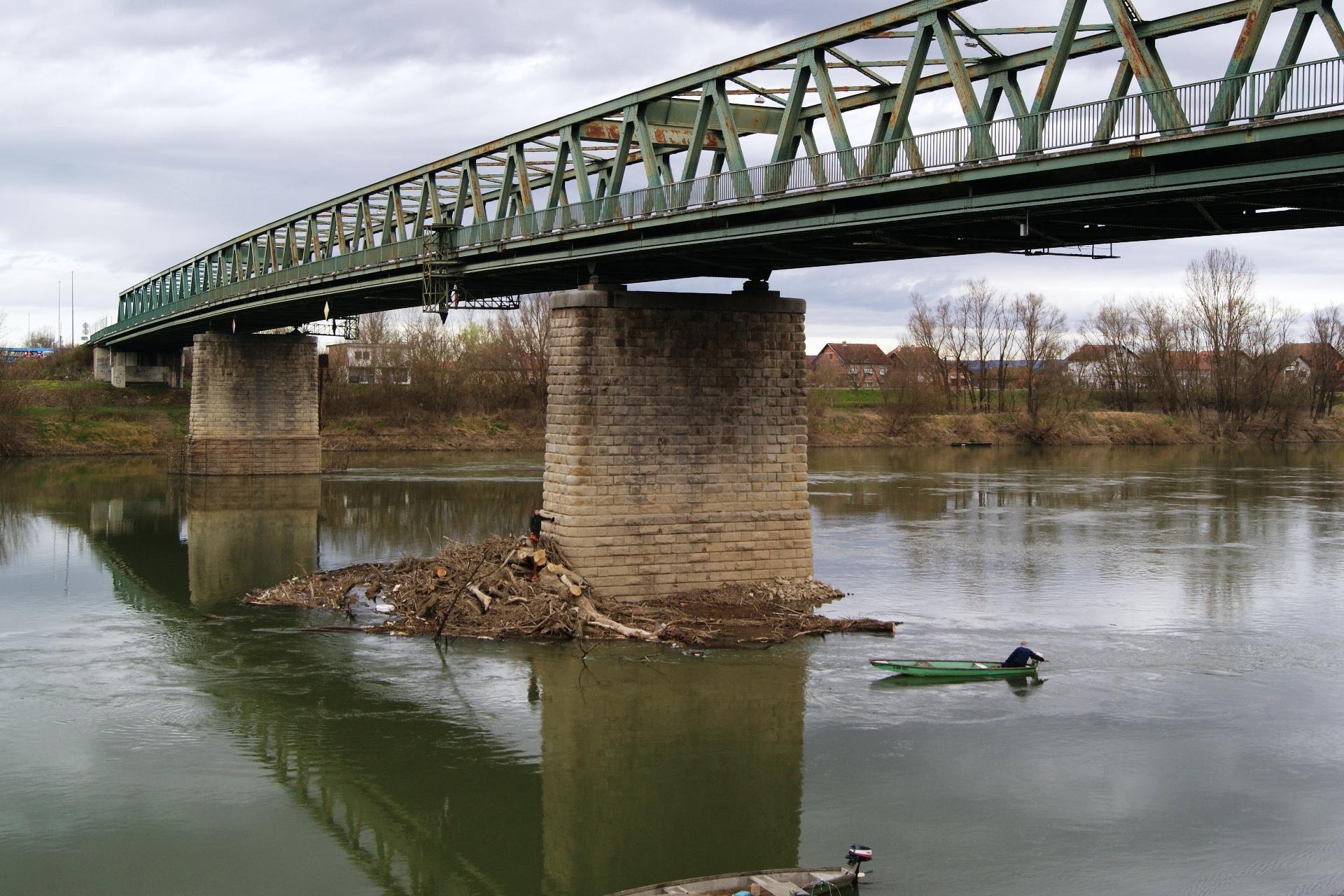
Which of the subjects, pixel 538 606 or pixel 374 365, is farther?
pixel 374 365

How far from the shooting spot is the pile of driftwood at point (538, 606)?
2200 centimetres

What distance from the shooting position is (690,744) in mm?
16578

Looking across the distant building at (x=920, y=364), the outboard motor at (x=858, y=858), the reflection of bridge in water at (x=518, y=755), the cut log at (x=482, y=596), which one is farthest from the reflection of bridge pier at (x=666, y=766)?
the distant building at (x=920, y=364)

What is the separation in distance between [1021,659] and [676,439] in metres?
8.21

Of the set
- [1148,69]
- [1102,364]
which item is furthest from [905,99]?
[1102,364]

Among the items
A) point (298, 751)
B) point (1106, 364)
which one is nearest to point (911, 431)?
point (1106, 364)

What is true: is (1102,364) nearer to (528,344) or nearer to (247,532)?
(528,344)

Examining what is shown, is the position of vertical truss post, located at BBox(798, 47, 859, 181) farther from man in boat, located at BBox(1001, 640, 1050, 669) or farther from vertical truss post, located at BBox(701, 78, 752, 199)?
man in boat, located at BBox(1001, 640, 1050, 669)

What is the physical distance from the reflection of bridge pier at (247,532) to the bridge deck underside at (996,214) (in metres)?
9.12

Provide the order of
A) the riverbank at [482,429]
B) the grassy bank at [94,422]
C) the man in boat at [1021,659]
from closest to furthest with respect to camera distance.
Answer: the man in boat at [1021,659], the grassy bank at [94,422], the riverbank at [482,429]

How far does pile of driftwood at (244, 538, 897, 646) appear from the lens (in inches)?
866

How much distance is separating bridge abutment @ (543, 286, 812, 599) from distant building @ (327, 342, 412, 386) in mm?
62106

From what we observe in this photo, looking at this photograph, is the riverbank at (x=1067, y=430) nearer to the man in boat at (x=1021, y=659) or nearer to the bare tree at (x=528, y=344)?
the bare tree at (x=528, y=344)

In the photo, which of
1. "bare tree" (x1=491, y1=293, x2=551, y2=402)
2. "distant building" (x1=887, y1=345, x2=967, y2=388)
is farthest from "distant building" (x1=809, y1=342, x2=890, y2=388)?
"bare tree" (x1=491, y1=293, x2=551, y2=402)
